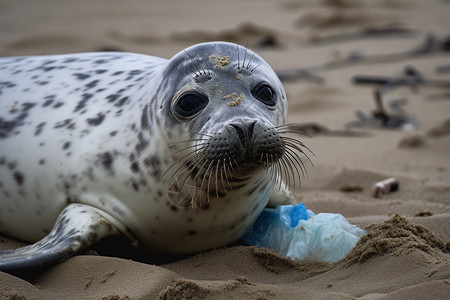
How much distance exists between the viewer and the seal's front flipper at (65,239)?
248 cm

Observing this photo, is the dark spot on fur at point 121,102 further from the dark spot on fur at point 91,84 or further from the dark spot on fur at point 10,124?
the dark spot on fur at point 10,124

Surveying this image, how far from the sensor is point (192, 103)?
2635 mm

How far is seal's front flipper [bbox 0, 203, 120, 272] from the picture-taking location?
8.15 feet

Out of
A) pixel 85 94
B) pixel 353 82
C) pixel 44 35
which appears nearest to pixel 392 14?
pixel 353 82

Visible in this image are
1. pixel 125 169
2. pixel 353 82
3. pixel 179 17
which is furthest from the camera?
pixel 179 17

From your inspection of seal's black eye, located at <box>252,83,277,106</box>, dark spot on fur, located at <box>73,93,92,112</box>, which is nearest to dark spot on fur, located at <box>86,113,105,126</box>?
dark spot on fur, located at <box>73,93,92,112</box>

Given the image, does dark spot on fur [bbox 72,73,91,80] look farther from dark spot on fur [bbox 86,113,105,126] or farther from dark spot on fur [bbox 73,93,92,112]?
dark spot on fur [bbox 86,113,105,126]

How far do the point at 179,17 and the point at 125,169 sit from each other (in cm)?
867

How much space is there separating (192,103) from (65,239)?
2.37 ft

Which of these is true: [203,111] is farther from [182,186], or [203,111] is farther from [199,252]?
[199,252]

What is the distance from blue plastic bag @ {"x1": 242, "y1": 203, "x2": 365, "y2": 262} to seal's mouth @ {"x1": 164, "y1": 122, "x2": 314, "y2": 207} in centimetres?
38

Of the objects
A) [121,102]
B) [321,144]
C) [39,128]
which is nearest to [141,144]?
[121,102]

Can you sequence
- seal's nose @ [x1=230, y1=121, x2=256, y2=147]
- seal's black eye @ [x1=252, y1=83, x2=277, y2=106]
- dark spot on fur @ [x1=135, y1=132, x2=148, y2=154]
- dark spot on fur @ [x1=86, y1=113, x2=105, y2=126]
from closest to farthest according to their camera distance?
1. seal's nose @ [x1=230, y1=121, x2=256, y2=147]
2. seal's black eye @ [x1=252, y1=83, x2=277, y2=106]
3. dark spot on fur @ [x1=135, y1=132, x2=148, y2=154]
4. dark spot on fur @ [x1=86, y1=113, x2=105, y2=126]

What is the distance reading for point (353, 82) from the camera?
6699 millimetres
